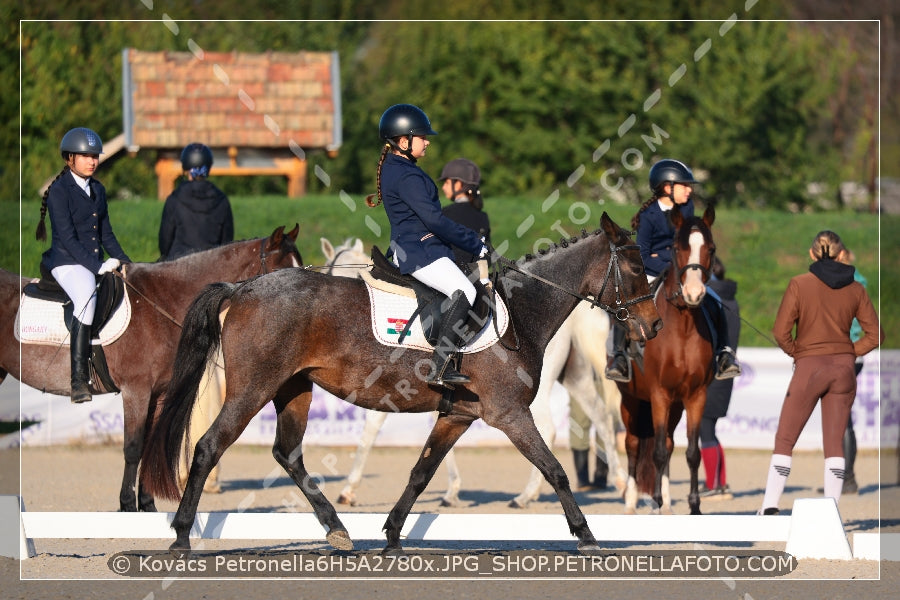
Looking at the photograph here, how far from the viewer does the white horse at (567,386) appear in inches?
432

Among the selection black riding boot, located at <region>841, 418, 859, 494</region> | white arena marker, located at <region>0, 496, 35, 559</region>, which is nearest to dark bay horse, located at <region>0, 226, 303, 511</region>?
white arena marker, located at <region>0, 496, 35, 559</region>

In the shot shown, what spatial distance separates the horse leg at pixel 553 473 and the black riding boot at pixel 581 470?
5024 millimetres

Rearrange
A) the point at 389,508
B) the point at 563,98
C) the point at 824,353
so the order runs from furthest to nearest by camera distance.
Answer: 1. the point at 563,98
2. the point at 389,508
3. the point at 824,353

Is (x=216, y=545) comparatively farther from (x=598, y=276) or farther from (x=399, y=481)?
(x=399, y=481)

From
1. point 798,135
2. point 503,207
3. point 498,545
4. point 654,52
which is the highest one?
point 654,52

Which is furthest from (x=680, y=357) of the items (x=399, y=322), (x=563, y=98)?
(x=563, y=98)

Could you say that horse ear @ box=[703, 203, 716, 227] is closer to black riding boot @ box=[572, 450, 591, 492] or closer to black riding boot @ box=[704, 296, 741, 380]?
black riding boot @ box=[704, 296, 741, 380]

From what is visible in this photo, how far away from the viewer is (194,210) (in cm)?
1101

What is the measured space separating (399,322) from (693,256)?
279 cm

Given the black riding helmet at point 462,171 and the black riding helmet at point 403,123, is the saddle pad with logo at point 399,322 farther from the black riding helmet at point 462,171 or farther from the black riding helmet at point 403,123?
the black riding helmet at point 462,171

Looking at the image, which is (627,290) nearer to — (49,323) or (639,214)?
(639,214)

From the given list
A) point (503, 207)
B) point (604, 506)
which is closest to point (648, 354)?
point (604, 506)

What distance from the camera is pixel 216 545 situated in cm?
859

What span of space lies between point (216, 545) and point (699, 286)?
403 cm
